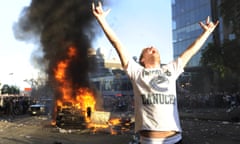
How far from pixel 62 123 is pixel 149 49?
15915 mm

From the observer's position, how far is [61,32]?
2534cm

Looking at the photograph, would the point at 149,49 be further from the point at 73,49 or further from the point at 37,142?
the point at 73,49

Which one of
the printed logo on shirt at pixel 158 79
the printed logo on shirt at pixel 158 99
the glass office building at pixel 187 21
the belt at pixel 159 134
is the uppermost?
the glass office building at pixel 187 21

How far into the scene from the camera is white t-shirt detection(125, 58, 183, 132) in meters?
2.91

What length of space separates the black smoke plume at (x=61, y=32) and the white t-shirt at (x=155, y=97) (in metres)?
22.1

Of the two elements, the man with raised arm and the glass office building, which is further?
the glass office building

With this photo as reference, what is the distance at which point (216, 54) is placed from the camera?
68.5 feet

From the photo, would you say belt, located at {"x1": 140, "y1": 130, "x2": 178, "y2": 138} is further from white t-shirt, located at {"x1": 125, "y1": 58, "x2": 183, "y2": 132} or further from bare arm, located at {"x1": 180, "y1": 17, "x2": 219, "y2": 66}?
bare arm, located at {"x1": 180, "y1": 17, "x2": 219, "y2": 66}

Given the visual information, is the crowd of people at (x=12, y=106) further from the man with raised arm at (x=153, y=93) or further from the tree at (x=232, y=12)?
the man with raised arm at (x=153, y=93)

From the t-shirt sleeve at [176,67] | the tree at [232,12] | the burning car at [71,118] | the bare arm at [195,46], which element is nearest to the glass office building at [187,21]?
the tree at [232,12]

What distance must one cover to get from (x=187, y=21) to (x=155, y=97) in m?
61.3

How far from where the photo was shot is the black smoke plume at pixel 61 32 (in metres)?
25.2

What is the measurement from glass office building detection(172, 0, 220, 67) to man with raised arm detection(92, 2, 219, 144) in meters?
54.5

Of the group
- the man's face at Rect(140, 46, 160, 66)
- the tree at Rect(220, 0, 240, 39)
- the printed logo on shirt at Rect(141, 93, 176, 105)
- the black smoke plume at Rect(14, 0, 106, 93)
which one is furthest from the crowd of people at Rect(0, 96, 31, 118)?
the printed logo on shirt at Rect(141, 93, 176, 105)
